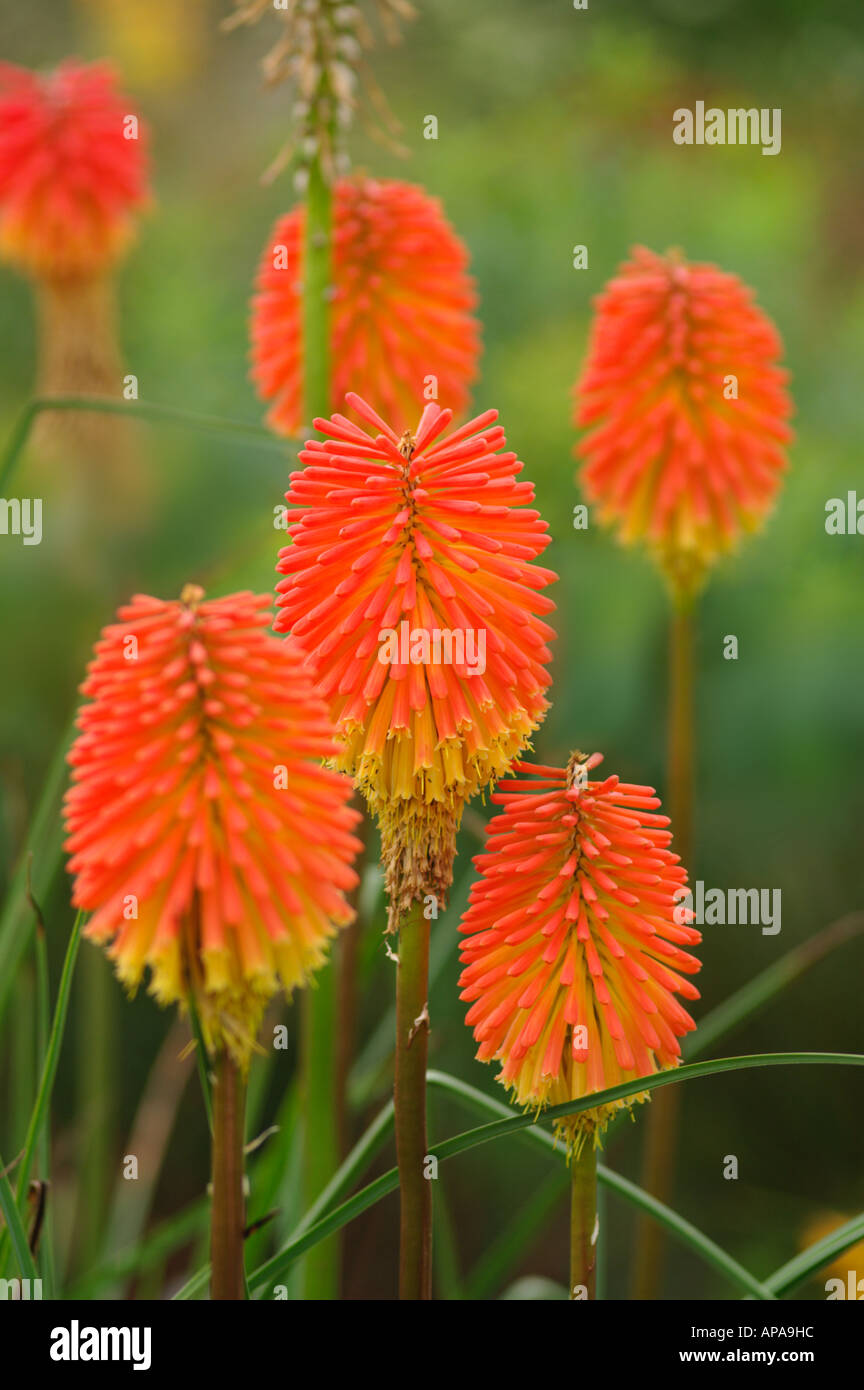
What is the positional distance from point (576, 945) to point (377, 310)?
21.7 inches

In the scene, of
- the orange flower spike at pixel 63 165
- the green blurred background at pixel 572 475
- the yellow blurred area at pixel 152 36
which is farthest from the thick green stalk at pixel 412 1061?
the yellow blurred area at pixel 152 36

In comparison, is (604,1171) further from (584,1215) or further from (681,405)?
(681,405)

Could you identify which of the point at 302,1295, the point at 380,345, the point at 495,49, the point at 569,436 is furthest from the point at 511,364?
the point at 302,1295

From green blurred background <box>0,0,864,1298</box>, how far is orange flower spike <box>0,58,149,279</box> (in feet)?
0.97

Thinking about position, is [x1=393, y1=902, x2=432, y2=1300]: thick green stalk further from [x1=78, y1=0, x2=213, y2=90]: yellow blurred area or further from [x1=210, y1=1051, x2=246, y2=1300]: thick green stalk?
[x1=78, y1=0, x2=213, y2=90]: yellow blurred area

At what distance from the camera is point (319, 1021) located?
0.80 m

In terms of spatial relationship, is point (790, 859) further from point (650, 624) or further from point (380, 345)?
point (380, 345)

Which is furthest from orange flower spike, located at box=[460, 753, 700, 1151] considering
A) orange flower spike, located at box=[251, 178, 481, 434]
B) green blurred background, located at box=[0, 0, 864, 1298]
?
green blurred background, located at box=[0, 0, 864, 1298]

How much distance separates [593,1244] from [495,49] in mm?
1382

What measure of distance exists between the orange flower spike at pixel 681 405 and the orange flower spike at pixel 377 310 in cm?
12

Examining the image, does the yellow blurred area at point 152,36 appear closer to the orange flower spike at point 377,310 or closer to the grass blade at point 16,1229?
the orange flower spike at point 377,310

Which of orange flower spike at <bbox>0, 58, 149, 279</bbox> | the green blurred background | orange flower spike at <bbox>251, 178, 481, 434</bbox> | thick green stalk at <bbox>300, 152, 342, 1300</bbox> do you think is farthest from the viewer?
the green blurred background

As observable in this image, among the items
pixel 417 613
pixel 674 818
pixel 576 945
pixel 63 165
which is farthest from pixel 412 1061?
pixel 63 165

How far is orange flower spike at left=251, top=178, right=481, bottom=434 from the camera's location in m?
0.93
